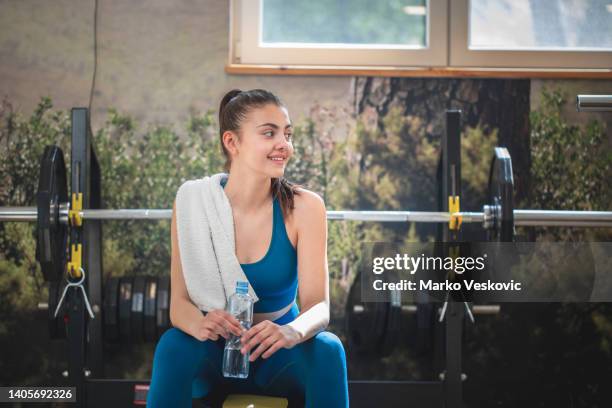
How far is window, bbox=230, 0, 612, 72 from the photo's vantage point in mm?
3186

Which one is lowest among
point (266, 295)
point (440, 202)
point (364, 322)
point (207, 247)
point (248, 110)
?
point (364, 322)

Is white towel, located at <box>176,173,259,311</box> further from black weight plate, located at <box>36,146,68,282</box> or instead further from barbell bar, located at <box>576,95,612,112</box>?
barbell bar, located at <box>576,95,612,112</box>

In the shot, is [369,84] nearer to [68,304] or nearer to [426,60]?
[426,60]

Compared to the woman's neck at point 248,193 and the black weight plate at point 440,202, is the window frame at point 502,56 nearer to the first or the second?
the black weight plate at point 440,202

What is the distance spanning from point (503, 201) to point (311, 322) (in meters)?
1.09

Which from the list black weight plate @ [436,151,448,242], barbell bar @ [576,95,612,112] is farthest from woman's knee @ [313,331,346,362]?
black weight plate @ [436,151,448,242]

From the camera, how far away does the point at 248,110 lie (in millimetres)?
1996

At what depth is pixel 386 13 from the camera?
3.23 m

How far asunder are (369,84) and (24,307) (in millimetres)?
1830

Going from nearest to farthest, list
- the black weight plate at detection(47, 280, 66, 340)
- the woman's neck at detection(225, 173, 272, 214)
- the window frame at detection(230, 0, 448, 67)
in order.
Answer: the woman's neck at detection(225, 173, 272, 214)
the black weight plate at detection(47, 280, 66, 340)
the window frame at detection(230, 0, 448, 67)

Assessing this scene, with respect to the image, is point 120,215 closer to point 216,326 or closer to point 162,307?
point 162,307

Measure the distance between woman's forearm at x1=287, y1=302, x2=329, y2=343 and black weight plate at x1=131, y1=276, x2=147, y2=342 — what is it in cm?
111

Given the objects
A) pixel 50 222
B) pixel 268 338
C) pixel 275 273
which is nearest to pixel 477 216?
pixel 275 273

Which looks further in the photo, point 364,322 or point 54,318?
point 364,322
